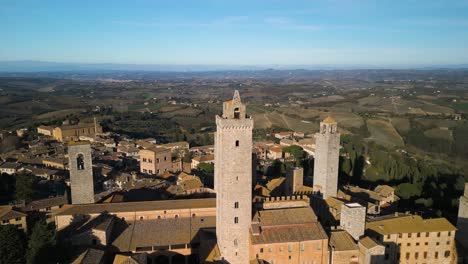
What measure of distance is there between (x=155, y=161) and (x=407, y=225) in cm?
2996

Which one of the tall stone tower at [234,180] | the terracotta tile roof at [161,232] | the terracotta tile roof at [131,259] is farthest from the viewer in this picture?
the terracotta tile roof at [161,232]

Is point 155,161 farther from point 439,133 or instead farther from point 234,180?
point 439,133

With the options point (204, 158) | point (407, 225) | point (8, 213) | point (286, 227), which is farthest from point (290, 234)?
point (204, 158)

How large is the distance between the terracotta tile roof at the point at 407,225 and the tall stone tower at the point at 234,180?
9.42m

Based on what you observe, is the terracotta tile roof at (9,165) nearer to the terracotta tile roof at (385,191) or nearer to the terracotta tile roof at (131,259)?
the terracotta tile roof at (131,259)

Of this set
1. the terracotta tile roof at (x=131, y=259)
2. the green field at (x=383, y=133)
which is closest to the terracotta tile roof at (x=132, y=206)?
the terracotta tile roof at (x=131, y=259)

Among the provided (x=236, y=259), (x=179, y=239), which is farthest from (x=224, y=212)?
(x=179, y=239)

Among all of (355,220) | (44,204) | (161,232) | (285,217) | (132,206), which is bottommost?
(44,204)

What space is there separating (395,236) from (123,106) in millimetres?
120083

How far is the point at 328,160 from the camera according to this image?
32.3 m

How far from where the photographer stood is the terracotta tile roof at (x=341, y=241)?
23.1 meters

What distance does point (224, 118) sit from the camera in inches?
858

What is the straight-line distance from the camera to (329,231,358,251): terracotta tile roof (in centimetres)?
2314

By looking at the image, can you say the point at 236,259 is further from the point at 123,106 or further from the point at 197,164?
the point at 123,106
